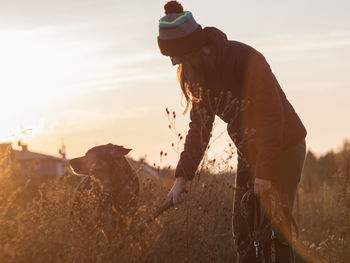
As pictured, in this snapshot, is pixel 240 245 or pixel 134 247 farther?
pixel 240 245

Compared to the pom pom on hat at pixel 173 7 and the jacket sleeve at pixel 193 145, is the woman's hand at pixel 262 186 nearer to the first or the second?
the jacket sleeve at pixel 193 145

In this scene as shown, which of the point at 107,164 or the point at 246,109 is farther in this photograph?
the point at 107,164

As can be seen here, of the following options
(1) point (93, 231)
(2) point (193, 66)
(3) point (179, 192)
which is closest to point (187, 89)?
(2) point (193, 66)

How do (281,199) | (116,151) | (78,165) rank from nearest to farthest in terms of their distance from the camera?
(281,199) < (116,151) < (78,165)

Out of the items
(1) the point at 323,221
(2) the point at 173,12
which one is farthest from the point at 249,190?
(1) the point at 323,221

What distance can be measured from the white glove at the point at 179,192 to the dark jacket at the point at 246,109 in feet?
0.19

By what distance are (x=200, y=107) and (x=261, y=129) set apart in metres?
0.64

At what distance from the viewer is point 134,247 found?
3637mm

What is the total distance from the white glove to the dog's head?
114 inches

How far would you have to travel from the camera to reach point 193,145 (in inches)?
178

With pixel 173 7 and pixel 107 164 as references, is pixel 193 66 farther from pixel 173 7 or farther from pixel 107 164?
pixel 107 164

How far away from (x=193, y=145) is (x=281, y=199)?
0.84 m

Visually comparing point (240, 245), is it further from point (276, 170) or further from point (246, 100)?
point (246, 100)

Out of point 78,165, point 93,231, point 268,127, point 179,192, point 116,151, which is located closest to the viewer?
point 93,231
